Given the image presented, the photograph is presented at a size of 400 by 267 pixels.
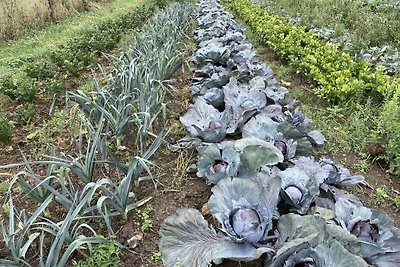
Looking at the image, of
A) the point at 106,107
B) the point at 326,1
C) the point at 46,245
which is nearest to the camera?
the point at 46,245

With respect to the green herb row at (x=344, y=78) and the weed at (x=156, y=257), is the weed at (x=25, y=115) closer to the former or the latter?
the weed at (x=156, y=257)

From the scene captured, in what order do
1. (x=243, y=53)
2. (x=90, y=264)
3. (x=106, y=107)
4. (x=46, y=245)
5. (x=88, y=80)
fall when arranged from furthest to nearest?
(x=88, y=80), (x=243, y=53), (x=106, y=107), (x=46, y=245), (x=90, y=264)

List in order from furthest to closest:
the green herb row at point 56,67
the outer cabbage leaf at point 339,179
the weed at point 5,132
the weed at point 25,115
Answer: the green herb row at point 56,67 → the weed at point 25,115 → the weed at point 5,132 → the outer cabbage leaf at point 339,179

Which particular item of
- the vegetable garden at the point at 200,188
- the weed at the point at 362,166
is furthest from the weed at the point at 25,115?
the weed at the point at 362,166

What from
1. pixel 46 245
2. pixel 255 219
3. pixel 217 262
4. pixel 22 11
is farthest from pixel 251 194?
pixel 22 11

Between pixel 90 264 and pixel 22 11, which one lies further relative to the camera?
pixel 22 11

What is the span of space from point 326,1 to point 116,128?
30.4 feet

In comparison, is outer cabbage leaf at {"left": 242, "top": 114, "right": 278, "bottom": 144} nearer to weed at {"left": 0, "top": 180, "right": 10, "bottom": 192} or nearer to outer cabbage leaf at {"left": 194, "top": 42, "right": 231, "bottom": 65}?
weed at {"left": 0, "top": 180, "right": 10, "bottom": 192}

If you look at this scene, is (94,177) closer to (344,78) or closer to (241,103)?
(241,103)

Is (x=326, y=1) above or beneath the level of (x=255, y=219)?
beneath

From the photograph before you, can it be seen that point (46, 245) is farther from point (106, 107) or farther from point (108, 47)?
point (108, 47)

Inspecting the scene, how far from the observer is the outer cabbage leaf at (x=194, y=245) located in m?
1.46

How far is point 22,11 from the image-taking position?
788 cm

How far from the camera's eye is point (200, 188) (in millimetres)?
2314
